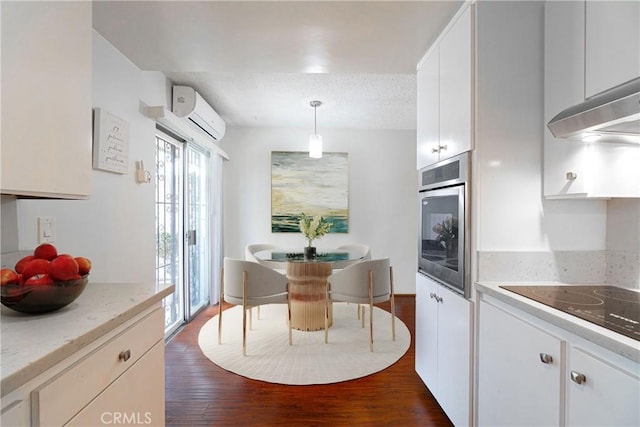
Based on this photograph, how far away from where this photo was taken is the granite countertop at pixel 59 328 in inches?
25.7

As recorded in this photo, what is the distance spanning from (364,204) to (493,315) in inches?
130

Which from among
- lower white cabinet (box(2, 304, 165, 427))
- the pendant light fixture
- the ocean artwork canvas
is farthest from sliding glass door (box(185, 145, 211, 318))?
lower white cabinet (box(2, 304, 165, 427))

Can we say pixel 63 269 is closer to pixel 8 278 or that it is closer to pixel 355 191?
pixel 8 278

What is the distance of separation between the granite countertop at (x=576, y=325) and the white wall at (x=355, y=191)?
3258 mm

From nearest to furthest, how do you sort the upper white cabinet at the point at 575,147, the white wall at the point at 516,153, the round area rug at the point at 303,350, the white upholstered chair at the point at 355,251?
1. the upper white cabinet at the point at 575,147
2. the white wall at the point at 516,153
3. the round area rug at the point at 303,350
4. the white upholstered chair at the point at 355,251

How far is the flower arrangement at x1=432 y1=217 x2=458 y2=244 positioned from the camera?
162 centimetres

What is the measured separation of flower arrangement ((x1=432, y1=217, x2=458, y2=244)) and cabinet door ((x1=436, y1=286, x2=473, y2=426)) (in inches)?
11.5

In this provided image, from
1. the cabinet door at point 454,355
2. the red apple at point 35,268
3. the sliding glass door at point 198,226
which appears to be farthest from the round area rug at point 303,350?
the red apple at point 35,268

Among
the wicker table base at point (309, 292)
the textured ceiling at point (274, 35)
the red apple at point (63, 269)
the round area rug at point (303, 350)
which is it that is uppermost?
the textured ceiling at point (274, 35)

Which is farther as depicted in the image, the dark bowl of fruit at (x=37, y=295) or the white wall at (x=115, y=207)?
the white wall at (x=115, y=207)

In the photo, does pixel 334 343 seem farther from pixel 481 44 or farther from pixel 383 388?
pixel 481 44

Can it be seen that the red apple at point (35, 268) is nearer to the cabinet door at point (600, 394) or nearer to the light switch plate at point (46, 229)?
the light switch plate at point (46, 229)

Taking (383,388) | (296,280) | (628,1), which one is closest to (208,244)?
(296,280)

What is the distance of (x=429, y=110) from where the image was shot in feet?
6.42
